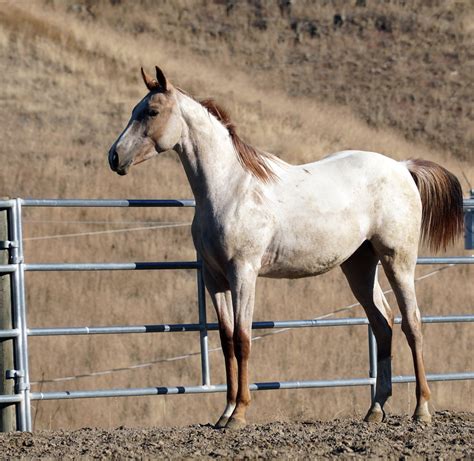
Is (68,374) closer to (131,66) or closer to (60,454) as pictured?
(60,454)

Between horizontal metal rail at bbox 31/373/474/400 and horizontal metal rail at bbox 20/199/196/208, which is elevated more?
horizontal metal rail at bbox 20/199/196/208

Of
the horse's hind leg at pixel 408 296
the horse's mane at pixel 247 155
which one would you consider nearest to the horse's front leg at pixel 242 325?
the horse's mane at pixel 247 155

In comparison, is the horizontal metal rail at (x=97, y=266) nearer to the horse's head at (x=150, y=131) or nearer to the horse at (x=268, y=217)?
the horse at (x=268, y=217)

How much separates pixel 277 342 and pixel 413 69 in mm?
18409

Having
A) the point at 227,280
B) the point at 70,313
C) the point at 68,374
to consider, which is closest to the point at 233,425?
the point at 227,280

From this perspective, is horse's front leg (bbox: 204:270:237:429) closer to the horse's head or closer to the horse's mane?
the horse's mane

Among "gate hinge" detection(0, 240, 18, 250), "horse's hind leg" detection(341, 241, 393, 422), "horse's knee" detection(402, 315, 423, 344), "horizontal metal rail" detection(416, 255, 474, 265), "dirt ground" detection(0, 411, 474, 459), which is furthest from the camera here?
"horizontal metal rail" detection(416, 255, 474, 265)

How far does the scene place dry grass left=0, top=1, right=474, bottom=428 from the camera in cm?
1154

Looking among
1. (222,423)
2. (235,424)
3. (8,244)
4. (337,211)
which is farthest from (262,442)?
(8,244)

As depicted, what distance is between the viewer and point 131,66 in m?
27.0

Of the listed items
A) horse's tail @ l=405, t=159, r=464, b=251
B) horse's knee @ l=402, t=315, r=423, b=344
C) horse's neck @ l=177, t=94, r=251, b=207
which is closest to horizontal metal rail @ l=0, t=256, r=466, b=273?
horse's neck @ l=177, t=94, r=251, b=207

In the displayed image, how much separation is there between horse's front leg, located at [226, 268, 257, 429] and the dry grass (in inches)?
63.3

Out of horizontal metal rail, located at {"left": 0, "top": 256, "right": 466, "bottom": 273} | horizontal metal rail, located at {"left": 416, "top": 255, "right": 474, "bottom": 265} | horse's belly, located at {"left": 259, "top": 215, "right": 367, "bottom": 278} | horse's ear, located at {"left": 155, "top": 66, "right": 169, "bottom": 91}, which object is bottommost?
horizontal metal rail, located at {"left": 416, "top": 255, "right": 474, "bottom": 265}

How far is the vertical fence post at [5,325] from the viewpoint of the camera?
6.62 meters
